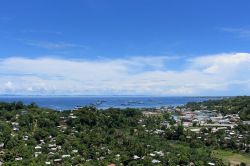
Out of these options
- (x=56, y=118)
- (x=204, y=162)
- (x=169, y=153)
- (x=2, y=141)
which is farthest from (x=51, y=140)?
(x=204, y=162)

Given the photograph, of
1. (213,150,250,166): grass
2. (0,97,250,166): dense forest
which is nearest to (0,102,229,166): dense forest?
(0,97,250,166): dense forest

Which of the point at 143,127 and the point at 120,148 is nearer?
Answer: the point at 120,148

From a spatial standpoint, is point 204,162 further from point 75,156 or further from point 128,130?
point 128,130

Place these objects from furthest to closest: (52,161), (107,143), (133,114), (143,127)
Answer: (133,114)
(143,127)
(107,143)
(52,161)

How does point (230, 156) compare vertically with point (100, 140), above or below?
below

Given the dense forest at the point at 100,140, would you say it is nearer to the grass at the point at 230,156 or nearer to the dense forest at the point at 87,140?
the dense forest at the point at 87,140

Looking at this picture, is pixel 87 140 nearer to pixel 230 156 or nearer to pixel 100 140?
pixel 100 140

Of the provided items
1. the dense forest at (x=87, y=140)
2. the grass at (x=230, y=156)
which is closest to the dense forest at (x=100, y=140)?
the dense forest at (x=87, y=140)

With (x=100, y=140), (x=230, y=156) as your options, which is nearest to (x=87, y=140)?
(x=100, y=140)
